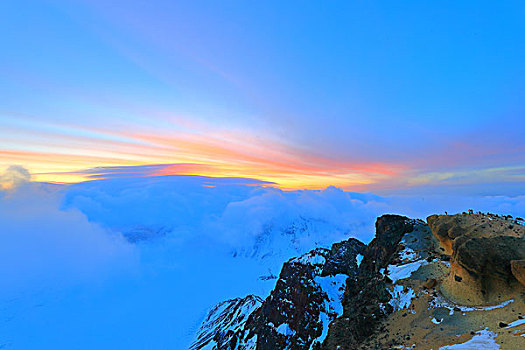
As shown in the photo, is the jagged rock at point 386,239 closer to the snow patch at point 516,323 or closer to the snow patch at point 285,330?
the snow patch at point 516,323

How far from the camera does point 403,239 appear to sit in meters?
41.8

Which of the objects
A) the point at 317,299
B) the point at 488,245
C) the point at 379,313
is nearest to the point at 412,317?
the point at 379,313

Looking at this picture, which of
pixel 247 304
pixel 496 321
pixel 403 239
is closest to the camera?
pixel 496 321

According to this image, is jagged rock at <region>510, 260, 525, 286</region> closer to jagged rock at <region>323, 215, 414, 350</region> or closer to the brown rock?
the brown rock

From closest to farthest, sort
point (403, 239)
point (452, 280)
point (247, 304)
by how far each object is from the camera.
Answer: point (452, 280)
point (403, 239)
point (247, 304)

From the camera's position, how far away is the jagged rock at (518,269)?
61.2 feet

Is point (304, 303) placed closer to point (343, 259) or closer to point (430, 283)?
point (343, 259)

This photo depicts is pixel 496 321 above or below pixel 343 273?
above

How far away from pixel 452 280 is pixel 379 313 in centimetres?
914

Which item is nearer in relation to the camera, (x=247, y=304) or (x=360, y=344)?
(x=360, y=344)

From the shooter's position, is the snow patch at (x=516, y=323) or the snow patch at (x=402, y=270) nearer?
the snow patch at (x=516, y=323)

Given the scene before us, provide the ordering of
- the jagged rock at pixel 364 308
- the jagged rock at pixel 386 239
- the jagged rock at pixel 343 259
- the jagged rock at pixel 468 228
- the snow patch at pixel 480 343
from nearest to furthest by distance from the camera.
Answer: the snow patch at pixel 480 343
the jagged rock at pixel 364 308
the jagged rock at pixel 468 228
the jagged rock at pixel 386 239
the jagged rock at pixel 343 259

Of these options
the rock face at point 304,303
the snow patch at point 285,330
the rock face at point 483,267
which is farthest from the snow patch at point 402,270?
the snow patch at point 285,330

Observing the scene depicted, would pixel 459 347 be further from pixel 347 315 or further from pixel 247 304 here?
pixel 247 304
